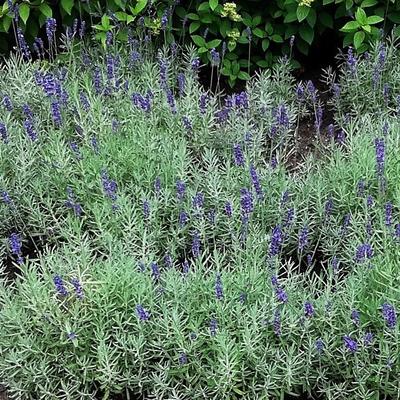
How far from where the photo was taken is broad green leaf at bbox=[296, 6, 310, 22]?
17.6 feet

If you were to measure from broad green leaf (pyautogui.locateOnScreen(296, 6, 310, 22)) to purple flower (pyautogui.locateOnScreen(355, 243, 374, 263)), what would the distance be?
2.18 m

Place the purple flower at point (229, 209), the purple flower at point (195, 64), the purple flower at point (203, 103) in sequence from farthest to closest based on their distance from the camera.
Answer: the purple flower at point (195, 64) < the purple flower at point (203, 103) < the purple flower at point (229, 209)

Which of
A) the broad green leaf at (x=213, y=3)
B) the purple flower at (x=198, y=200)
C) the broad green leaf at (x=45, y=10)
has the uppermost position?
the broad green leaf at (x=45, y=10)

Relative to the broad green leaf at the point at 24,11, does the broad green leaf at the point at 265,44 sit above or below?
below

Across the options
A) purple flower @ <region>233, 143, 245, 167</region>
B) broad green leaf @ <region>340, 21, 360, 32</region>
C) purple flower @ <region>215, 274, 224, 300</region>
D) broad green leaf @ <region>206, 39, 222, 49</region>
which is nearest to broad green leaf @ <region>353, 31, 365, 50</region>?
broad green leaf @ <region>340, 21, 360, 32</region>

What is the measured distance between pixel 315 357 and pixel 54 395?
114 centimetres

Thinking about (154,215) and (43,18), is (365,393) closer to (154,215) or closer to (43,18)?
(154,215)

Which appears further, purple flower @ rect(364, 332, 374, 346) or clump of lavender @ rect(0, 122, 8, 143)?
clump of lavender @ rect(0, 122, 8, 143)

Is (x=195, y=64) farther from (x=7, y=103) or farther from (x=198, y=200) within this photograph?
(x=198, y=200)

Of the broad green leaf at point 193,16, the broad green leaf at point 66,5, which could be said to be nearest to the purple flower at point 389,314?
the broad green leaf at point 193,16

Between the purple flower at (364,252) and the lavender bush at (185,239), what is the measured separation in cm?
1

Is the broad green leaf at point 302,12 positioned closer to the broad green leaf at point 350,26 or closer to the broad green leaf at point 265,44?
the broad green leaf at point 350,26

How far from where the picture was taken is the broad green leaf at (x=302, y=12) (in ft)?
17.6

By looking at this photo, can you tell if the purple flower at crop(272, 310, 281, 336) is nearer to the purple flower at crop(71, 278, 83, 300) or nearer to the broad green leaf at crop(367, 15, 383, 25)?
the purple flower at crop(71, 278, 83, 300)
